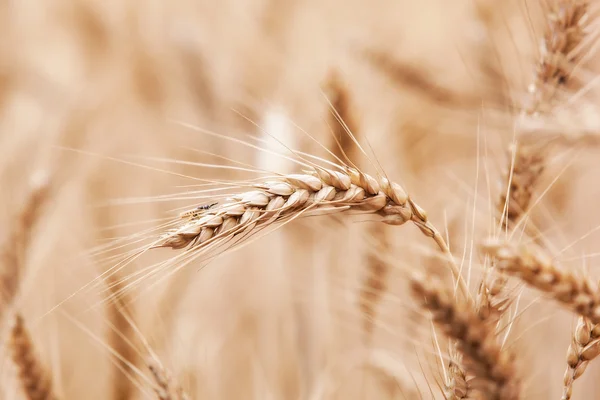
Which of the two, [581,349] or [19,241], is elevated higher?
[19,241]


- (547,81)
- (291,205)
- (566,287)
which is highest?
(291,205)

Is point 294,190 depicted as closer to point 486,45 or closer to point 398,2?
point 486,45

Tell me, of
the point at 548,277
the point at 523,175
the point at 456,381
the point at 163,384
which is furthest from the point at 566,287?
the point at 163,384

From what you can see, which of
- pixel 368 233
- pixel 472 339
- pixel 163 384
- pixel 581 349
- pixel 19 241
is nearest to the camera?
pixel 472 339

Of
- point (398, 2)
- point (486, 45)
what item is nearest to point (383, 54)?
point (486, 45)

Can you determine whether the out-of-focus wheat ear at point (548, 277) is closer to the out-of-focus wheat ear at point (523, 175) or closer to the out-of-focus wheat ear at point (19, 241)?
the out-of-focus wheat ear at point (523, 175)

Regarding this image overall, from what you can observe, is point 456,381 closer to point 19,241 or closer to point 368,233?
point 368,233

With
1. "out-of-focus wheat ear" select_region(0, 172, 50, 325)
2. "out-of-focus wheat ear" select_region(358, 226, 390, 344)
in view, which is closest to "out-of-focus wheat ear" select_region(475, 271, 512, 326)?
"out-of-focus wheat ear" select_region(358, 226, 390, 344)
